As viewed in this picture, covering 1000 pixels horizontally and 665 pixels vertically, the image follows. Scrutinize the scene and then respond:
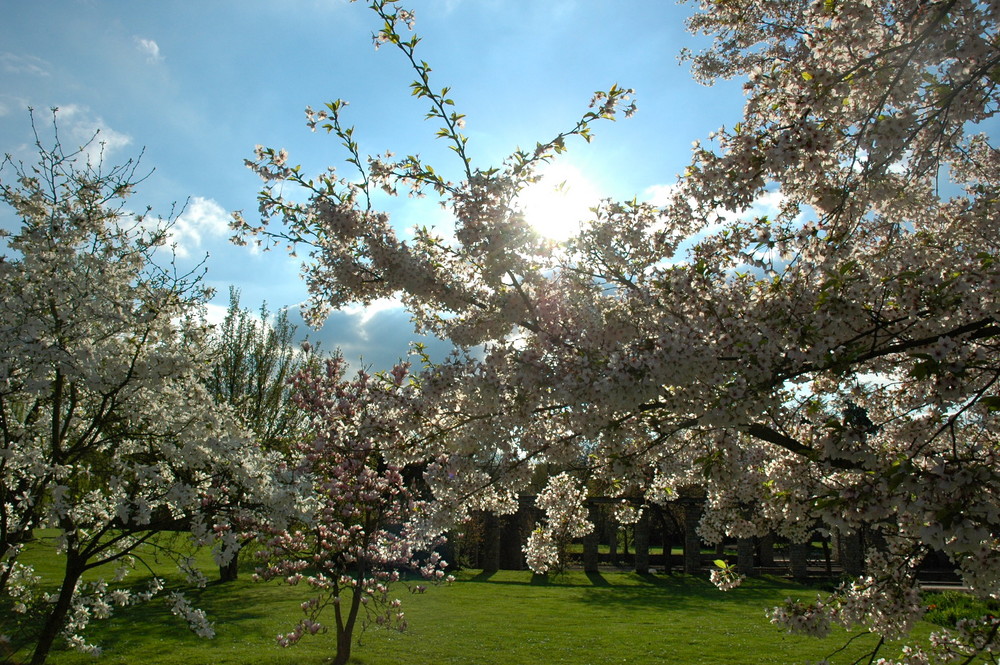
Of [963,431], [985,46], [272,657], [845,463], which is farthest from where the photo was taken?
[272,657]

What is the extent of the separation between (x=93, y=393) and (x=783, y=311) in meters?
7.93

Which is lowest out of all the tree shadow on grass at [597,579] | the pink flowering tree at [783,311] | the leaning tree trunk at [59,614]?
the tree shadow on grass at [597,579]

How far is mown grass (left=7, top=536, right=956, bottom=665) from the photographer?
40.2 ft

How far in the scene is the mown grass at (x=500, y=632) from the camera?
40.2 feet

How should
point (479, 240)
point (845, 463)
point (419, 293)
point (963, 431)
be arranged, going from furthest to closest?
point (963, 431) < point (419, 293) < point (479, 240) < point (845, 463)

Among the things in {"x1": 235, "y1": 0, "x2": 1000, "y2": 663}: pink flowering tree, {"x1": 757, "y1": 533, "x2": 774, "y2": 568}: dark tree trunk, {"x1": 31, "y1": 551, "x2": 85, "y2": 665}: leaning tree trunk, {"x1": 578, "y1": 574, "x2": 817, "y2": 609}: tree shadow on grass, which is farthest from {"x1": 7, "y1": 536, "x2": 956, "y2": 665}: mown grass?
{"x1": 757, "y1": 533, "x2": 774, "y2": 568}: dark tree trunk

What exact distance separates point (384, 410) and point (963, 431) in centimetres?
529

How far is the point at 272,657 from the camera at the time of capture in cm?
1203

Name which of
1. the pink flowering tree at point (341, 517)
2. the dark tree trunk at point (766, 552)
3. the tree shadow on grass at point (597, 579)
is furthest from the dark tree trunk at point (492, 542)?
the pink flowering tree at point (341, 517)

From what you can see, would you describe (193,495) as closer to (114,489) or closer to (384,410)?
(114,489)

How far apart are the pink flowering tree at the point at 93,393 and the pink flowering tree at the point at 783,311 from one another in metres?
2.94

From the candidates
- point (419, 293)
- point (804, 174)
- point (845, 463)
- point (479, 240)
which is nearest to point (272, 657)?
point (419, 293)

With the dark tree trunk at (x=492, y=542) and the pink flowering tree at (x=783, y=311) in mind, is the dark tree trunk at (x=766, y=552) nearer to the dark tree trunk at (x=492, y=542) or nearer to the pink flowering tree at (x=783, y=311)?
the dark tree trunk at (x=492, y=542)

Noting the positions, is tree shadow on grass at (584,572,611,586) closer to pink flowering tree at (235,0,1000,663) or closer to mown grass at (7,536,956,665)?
mown grass at (7,536,956,665)
